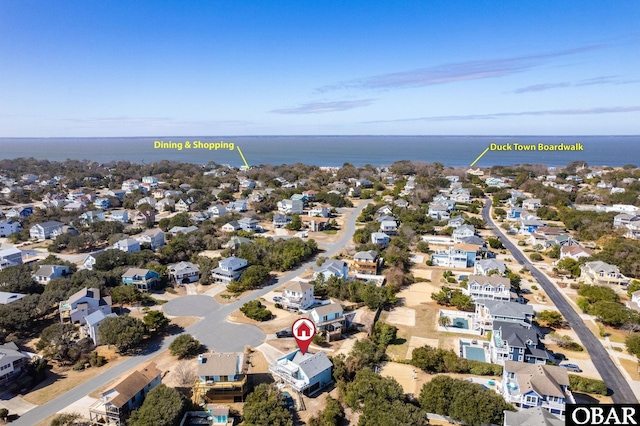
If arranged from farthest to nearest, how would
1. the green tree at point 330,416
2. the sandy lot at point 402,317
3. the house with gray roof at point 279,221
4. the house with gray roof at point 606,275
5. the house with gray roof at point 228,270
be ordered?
the house with gray roof at point 279,221
the house with gray roof at point 228,270
the house with gray roof at point 606,275
the sandy lot at point 402,317
the green tree at point 330,416

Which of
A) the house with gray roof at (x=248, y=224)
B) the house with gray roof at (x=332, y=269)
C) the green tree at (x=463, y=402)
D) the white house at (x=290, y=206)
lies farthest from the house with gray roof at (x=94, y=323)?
the white house at (x=290, y=206)

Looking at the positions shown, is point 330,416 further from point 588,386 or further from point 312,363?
point 588,386

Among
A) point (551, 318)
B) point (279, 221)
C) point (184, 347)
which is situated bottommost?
point (184, 347)

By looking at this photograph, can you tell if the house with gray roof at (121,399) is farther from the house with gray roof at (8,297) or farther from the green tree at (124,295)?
the house with gray roof at (8,297)

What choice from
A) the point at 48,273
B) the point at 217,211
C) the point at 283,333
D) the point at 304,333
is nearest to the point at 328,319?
the point at 304,333

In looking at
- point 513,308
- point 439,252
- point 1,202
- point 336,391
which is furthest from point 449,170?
point 1,202
